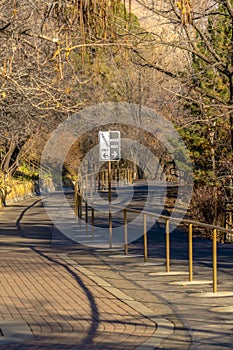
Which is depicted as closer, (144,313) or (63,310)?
(144,313)

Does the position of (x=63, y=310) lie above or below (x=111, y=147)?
below

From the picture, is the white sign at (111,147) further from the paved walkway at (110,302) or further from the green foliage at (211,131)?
the green foliage at (211,131)

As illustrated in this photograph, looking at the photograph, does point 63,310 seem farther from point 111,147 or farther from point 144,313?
point 111,147

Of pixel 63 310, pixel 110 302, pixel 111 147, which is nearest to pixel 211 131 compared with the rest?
pixel 111 147

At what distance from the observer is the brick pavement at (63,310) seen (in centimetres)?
844

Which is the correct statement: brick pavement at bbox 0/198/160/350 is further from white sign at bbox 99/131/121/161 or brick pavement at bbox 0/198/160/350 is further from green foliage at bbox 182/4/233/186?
green foliage at bbox 182/4/233/186

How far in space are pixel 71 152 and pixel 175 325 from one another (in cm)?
5756

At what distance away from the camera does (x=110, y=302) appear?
36.0ft

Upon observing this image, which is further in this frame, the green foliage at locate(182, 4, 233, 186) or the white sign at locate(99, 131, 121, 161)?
the green foliage at locate(182, 4, 233, 186)

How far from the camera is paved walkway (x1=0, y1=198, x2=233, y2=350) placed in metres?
8.50

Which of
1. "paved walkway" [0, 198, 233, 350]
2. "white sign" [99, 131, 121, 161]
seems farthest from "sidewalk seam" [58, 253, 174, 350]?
"white sign" [99, 131, 121, 161]

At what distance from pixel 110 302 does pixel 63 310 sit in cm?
88

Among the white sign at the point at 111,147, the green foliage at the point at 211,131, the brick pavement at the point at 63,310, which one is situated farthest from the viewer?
the green foliage at the point at 211,131

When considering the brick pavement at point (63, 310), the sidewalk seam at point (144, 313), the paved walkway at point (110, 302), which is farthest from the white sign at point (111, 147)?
the sidewalk seam at point (144, 313)
